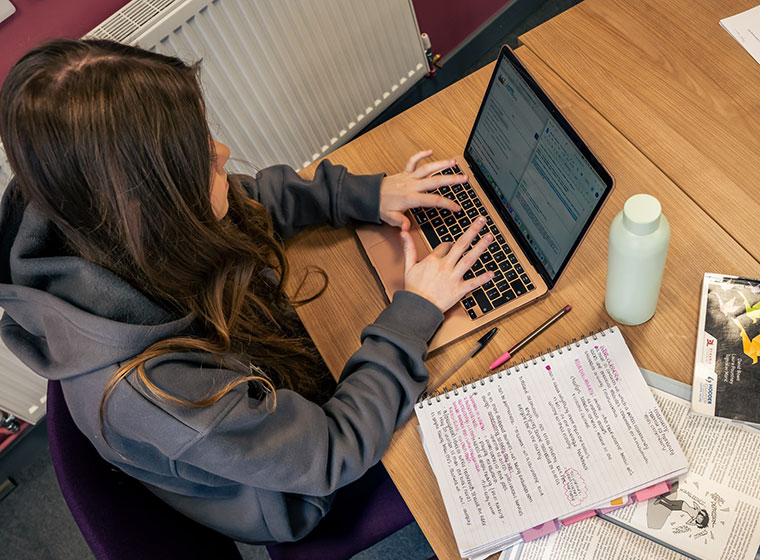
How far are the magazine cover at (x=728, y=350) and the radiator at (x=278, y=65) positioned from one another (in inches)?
33.4

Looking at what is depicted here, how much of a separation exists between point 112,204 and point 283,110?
100cm

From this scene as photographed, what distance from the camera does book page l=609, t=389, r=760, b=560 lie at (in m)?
0.69

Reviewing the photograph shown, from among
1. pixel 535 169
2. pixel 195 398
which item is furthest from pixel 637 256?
pixel 195 398

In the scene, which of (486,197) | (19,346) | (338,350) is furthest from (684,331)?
(19,346)

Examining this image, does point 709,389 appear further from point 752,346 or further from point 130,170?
point 130,170

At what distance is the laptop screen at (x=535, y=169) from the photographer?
2.45ft

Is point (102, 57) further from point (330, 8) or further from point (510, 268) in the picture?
point (330, 8)

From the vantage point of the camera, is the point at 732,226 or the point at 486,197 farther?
the point at 486,197

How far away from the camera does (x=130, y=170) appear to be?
25.6 inches

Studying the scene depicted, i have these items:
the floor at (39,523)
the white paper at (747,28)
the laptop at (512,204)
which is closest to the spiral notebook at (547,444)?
the laptop at (512,204)

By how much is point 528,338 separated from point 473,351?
0.08 meters

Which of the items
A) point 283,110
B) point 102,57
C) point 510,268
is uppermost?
point 102,57

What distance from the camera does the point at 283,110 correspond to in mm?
1595

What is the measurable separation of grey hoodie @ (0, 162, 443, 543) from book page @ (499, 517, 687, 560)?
0.23 meters
